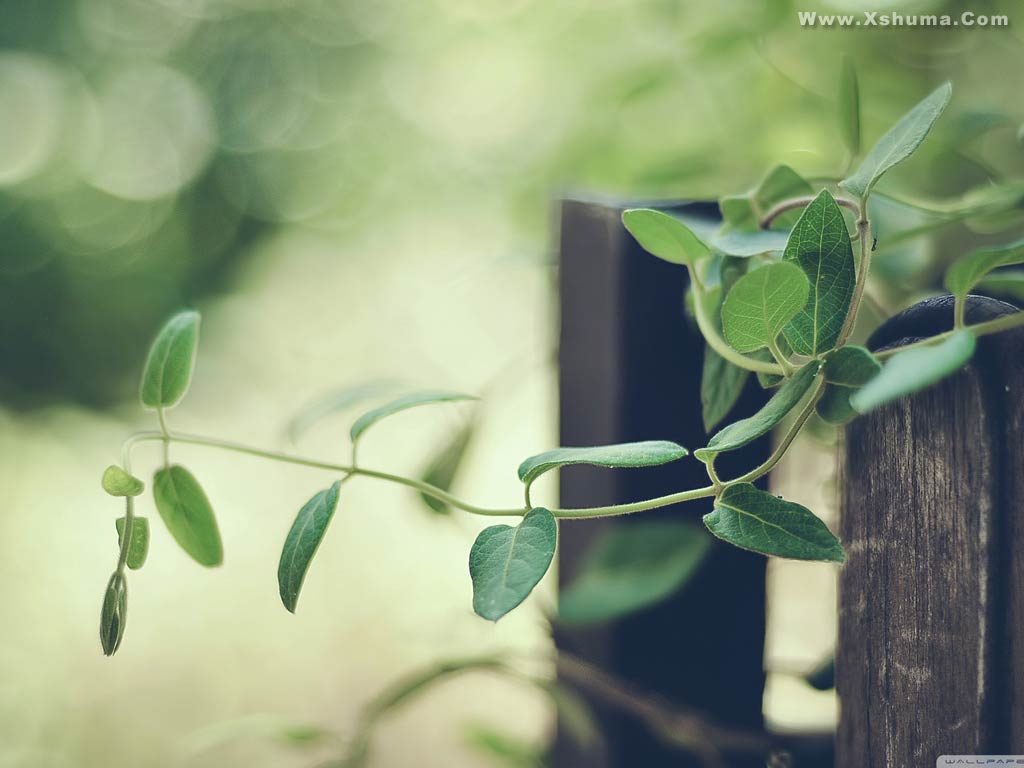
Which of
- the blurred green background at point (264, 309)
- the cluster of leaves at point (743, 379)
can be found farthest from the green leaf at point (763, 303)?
the blurred green background at point (264, 309)

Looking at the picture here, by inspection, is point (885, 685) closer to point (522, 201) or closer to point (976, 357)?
point (976, 357)

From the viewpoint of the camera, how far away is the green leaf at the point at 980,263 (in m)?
0.25

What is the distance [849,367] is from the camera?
258 mm

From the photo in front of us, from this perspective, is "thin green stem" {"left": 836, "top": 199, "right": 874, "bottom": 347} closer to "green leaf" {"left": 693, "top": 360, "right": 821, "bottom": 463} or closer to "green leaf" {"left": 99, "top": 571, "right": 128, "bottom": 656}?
"green leaf" {"left": 693, "top": 360, "right": 821, "bottom": 463}

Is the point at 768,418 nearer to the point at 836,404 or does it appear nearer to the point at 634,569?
the point at 836,404

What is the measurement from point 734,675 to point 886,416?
227 millimetres

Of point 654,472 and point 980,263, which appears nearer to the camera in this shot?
point 980,263

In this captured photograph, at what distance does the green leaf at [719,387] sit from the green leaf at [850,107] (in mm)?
129

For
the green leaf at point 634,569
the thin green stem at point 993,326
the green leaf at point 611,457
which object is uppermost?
the thin green stem at point 993,326

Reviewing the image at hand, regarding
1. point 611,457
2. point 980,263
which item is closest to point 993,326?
point 980,263

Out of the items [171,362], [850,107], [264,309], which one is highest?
[264,309]

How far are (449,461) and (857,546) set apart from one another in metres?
0.27

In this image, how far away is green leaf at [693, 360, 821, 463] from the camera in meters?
0.25

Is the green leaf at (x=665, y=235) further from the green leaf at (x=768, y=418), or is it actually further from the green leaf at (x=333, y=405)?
the green leaf at (x=333, y=405)
